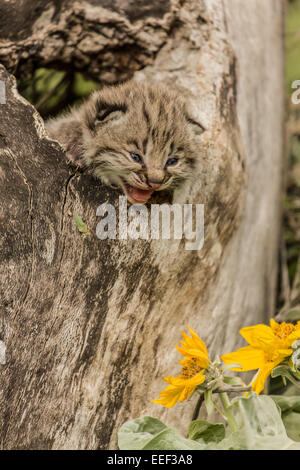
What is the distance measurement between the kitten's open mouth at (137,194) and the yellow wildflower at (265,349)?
0.71 m

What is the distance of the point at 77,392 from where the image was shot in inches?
78.5

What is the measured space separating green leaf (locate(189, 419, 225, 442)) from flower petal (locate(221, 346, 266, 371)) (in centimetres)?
22

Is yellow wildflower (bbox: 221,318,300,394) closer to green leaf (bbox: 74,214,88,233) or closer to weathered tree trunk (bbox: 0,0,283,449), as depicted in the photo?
weathered tree trunk (bbox: 0,0,283,449)

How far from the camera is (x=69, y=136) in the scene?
7.71 feet

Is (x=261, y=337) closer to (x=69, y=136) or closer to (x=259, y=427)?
(x=259, y=427)

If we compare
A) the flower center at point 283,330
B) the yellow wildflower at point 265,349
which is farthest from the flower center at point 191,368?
the flower center at point 283,330

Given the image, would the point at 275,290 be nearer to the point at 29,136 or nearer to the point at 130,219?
the point at 130,219

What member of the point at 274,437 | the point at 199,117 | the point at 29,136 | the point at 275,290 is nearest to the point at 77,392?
the point at 274,437

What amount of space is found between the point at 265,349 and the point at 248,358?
0.08 meters

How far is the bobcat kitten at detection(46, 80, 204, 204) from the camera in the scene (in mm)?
2162

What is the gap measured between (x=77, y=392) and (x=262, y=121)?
2.06 meters

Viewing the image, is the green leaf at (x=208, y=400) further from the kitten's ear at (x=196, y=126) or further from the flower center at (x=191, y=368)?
the kitten's ear at (x=196, y=126)

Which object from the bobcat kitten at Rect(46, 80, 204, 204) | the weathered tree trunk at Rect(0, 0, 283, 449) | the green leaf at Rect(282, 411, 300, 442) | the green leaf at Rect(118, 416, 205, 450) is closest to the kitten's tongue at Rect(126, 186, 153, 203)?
the bobcat kitten at Rect(46, 80, 204, 204)

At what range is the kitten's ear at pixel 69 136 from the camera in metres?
2.12
